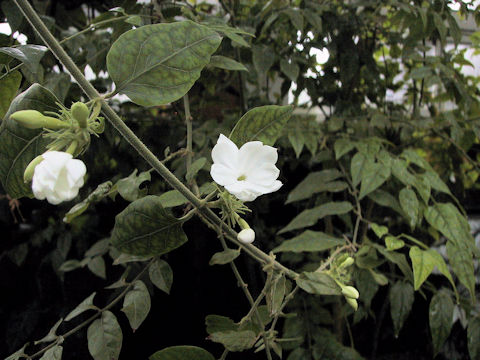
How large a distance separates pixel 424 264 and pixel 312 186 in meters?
0.21

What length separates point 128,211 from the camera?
1.23ft

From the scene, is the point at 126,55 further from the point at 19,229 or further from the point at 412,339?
the point at 412,339

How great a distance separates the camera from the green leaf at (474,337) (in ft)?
2.04

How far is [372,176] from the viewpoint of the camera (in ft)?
2.05

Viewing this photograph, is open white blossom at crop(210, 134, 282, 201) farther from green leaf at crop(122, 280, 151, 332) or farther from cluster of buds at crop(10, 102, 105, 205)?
green leaf at crop(122, 280, 151, 332)

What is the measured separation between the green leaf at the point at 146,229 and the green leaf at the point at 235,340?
102 millimetres

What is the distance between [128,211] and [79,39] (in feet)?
1.62

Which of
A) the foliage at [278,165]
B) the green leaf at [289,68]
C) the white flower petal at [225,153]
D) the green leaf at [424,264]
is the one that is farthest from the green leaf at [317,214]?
the white flower petal at [225,153]

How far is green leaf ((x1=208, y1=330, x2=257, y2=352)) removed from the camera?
0.39 meters

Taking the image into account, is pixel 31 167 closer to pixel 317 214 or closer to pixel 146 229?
pixel 146 229

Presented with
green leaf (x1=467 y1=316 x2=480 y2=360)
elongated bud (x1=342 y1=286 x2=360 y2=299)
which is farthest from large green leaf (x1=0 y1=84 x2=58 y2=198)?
green leaf (x1=467 y1=316 x2=480 y2=360)

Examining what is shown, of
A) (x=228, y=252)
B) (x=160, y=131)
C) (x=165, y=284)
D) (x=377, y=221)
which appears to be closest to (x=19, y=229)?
(x=160, y=131)

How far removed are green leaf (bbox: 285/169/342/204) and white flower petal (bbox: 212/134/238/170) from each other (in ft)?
1.18

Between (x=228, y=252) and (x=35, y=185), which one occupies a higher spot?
(x=35, y=185)
